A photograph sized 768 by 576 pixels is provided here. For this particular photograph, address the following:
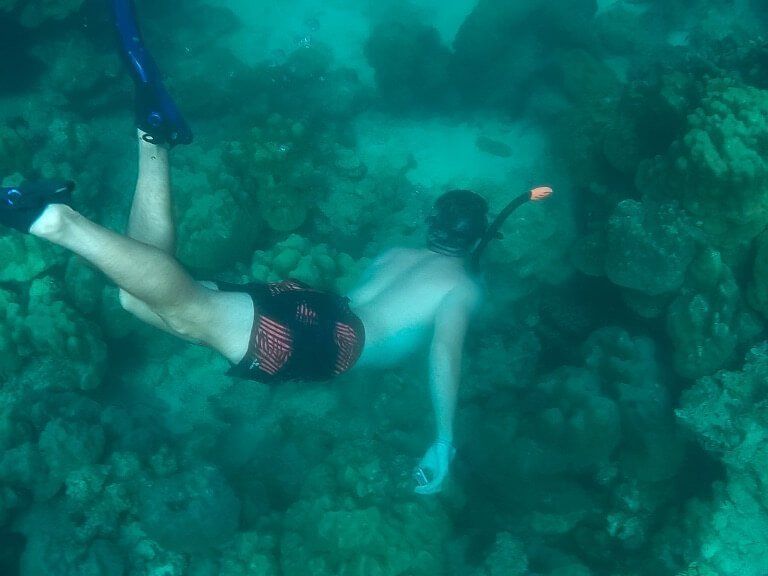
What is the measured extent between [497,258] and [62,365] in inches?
185

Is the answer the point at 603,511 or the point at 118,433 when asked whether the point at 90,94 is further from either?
the point at 603,511

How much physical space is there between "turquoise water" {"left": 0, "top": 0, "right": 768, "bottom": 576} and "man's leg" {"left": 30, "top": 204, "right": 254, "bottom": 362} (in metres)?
1.64

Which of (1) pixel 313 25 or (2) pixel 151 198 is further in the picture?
(1) pixel 313 25

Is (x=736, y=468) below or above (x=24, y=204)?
below

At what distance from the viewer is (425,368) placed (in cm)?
→ 509

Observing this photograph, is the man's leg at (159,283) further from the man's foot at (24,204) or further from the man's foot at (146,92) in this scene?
the man's foot at (146,92)

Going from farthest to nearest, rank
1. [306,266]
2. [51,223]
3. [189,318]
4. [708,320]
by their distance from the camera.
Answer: [306,266]
[708,320]
[189,318]
[51,223]

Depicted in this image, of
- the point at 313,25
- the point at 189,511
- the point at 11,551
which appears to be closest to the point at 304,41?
the point at 313,25

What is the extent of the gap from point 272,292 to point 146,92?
1669mm

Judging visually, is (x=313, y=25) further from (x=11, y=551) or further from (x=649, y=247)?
(x=11, y=551)

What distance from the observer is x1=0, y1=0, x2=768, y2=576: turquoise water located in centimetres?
416

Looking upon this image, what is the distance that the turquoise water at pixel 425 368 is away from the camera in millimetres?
4164

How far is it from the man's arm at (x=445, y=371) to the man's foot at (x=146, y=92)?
243 cm

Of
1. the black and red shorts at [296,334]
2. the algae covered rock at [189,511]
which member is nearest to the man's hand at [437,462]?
the black and red shorts at [296,334]
